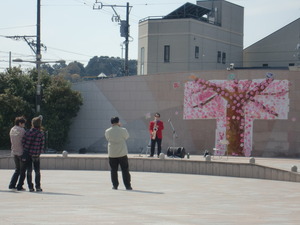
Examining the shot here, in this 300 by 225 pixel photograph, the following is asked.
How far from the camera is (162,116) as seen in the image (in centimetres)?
3128

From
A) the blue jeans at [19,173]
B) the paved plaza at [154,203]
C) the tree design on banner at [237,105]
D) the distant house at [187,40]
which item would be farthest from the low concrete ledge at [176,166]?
the distant house at [187,40]

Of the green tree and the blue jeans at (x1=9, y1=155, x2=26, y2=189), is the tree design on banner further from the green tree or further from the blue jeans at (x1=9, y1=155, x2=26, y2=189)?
the blue jeans at (x1=9, y1=155, x2=26, y2=189)

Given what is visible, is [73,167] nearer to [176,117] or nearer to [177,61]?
[176,117]

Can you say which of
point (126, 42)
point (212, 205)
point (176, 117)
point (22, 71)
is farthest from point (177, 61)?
point (212, 205)

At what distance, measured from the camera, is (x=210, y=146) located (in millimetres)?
30125

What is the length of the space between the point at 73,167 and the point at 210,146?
368 inches

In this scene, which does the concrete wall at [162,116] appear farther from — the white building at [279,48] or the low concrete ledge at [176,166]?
the white building at [279,48]

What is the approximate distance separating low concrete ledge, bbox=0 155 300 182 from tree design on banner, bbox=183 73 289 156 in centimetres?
790

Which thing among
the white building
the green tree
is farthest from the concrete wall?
the white building

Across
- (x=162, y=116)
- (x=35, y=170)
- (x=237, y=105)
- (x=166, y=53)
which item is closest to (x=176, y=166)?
Answer: (x=35, y=170)

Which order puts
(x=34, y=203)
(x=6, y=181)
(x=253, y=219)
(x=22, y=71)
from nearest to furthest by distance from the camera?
1. (x=253, y=219)
2. (x=34, y=203)
3. (x=6, y=181)
4. (x=22, y=71)

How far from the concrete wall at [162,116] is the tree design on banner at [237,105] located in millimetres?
261

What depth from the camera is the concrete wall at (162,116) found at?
1128 inches

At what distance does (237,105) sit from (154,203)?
60.3 feet
